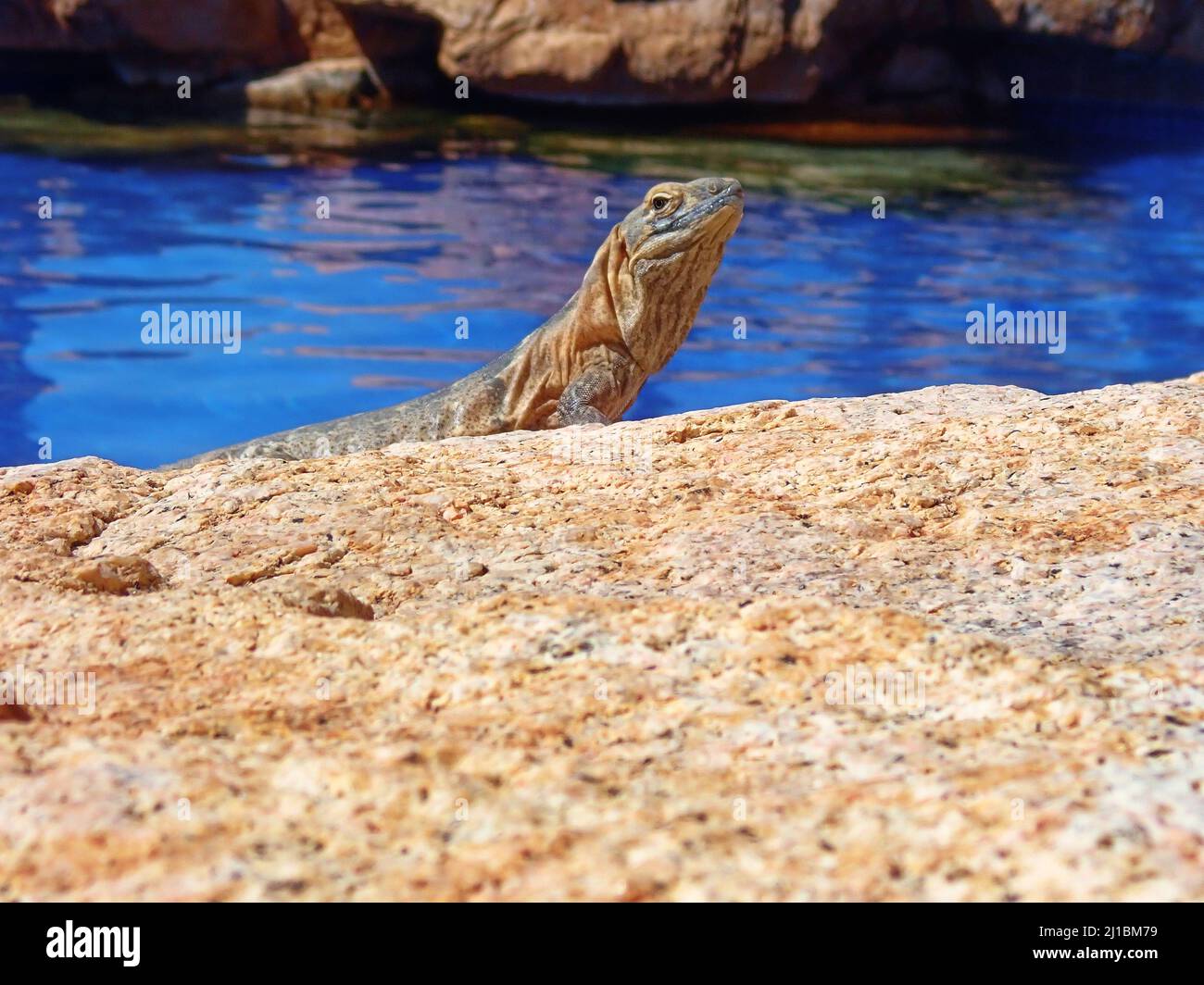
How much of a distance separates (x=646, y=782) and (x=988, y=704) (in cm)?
48

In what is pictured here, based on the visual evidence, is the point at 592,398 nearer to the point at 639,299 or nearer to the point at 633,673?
the point at 639,299

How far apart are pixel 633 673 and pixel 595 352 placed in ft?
13.2

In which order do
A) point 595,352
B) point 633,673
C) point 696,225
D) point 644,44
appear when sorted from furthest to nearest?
point 644,44
point 595,352
point 696,225
point 633,673

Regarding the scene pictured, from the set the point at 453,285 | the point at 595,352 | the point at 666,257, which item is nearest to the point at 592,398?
the point at 595,352

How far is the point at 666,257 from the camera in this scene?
5.61m

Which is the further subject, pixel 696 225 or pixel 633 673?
pixel 696 225

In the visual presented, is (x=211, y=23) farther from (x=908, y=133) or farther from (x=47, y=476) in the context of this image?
(x=47, y=476)

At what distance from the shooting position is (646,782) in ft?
5.18

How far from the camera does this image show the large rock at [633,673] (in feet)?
4.66

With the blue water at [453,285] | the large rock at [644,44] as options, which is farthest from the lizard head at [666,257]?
the large rock at [644,44]

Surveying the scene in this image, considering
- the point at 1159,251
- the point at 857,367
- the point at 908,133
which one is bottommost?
the point at 857,367

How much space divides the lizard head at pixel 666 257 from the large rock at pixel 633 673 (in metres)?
2.56

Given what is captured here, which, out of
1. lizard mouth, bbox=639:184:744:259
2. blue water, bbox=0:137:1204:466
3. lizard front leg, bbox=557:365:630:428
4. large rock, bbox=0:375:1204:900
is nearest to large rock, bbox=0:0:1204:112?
blue water, bbox=0:137:1204:466
